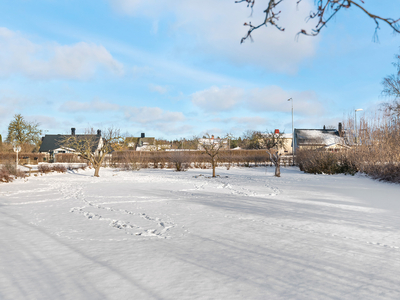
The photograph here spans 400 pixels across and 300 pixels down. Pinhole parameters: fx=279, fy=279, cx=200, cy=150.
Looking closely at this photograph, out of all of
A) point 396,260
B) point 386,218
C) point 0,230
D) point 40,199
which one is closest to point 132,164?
point 40,199

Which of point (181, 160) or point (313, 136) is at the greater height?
point (313, 136)

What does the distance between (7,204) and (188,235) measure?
278 inches

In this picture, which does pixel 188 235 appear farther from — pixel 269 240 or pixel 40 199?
pixel 40 199

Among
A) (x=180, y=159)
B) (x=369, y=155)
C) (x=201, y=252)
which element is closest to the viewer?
(x=201, y=252)

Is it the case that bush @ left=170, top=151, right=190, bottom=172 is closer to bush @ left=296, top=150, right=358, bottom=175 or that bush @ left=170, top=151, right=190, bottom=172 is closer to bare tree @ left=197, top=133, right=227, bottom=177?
bare tree @ left=197, top=133, right=227, bottom=177

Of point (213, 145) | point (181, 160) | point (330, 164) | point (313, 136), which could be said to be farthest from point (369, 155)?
point (313, 136)

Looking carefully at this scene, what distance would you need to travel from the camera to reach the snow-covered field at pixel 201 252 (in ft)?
10.5

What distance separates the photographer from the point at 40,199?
10.0 meters

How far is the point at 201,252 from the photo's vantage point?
4.43 meters

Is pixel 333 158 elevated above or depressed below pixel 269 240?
above

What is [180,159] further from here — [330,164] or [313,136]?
[313,136]

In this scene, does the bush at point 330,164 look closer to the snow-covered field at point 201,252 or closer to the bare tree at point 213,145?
the bare tree at point 213,145

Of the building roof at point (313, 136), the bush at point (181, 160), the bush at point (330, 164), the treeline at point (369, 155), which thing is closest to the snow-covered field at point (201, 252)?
the treeline at point (369, 155)

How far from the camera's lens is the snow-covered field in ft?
10.5
